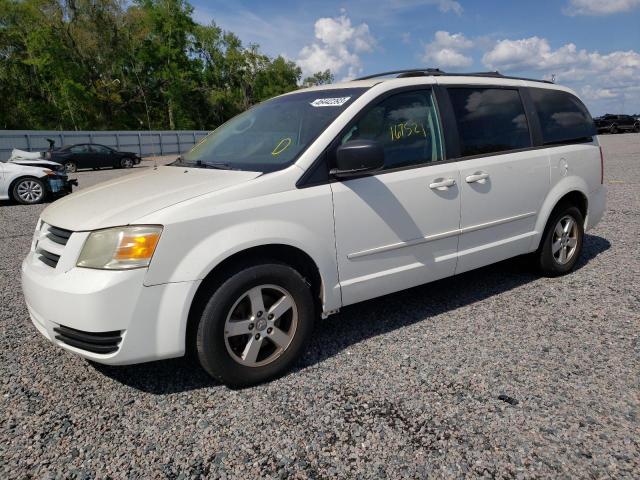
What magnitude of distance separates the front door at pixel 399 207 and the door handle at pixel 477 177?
14 cm

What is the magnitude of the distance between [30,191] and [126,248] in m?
10.3

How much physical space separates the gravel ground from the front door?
48 centimetres

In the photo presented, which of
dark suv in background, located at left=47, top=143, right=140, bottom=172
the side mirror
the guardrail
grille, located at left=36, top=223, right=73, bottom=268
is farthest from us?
the guardrail

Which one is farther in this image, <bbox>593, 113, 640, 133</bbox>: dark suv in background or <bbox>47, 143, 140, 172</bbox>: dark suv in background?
<bbox>593, 113, 640, 133</bbox>: dark suv in background

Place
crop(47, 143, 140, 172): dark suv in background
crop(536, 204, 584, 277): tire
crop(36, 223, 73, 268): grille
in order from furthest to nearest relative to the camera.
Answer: crop(47, 143, 140, 172): dark suv in background, crop(536, 204, 584, 277): tire, crop(36, 223, 73, 268): grille

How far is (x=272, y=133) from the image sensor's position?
345cm

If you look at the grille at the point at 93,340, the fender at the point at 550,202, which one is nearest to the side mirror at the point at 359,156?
the grille at the point at 93,340

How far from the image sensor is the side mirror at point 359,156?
2850mm

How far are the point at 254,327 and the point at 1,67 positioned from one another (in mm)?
52750

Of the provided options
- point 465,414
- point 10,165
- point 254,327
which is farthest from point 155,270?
point 10,165

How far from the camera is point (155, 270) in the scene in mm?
2486

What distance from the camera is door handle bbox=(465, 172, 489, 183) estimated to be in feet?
11.9

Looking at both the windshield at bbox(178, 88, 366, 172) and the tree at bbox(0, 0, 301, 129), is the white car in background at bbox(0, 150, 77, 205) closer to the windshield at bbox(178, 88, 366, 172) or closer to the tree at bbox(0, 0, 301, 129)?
the windshield at bbox(178, 88, 366, 172)

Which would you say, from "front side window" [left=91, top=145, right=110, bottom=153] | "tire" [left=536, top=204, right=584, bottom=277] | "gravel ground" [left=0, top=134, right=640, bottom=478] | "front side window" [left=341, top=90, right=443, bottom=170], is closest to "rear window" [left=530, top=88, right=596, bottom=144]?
"tire" [left=536, top=204, right=584, bottom=277]
